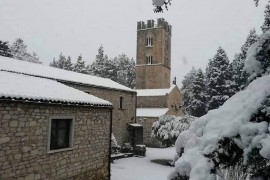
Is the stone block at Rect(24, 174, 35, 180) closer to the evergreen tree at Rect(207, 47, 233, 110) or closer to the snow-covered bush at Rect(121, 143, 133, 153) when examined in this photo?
the snow-covered bush at Rect(121, 143, 133, 153)

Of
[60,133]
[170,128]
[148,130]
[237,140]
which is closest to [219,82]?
[148,130]

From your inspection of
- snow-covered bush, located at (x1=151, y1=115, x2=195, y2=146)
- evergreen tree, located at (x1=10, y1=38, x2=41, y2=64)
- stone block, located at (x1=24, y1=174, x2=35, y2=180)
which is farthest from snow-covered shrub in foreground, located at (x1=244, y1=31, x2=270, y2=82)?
evergreen tree, located at (x1=10, y1=38, x2=41, y2=64)

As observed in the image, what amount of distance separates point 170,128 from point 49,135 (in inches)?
577

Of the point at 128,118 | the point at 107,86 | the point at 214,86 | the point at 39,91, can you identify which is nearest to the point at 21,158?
the point at 39,91

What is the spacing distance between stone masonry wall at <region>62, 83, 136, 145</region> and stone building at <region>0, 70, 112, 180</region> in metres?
10.4

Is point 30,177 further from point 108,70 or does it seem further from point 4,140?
point 108,70

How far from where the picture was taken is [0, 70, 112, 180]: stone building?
7773 millimetres

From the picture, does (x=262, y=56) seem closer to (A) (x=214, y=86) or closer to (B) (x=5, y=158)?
(B) (x=5, y=158)

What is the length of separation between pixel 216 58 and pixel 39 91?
1390 inches

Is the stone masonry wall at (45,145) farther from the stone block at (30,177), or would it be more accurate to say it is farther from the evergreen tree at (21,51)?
the evergreen tree at (21,51)

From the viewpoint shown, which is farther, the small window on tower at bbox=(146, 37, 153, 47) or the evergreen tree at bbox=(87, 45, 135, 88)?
the evergreen tree at bbox=(87, 45, 135, 88)

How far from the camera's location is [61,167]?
31.1ft

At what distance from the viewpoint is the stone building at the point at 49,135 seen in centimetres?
777

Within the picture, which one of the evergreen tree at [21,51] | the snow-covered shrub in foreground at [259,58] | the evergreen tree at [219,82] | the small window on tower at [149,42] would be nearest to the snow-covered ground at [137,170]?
the snow-covered shrub in foreground at [259,58]
